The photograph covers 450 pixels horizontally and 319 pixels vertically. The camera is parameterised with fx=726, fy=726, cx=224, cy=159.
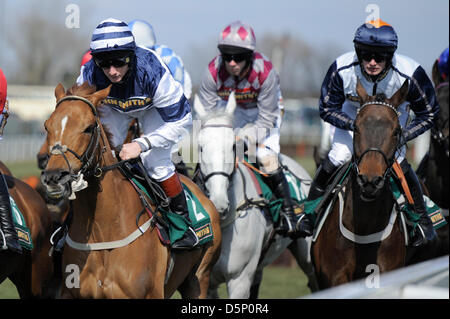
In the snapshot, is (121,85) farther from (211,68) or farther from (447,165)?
(447,165)

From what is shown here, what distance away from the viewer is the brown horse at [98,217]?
4.07m

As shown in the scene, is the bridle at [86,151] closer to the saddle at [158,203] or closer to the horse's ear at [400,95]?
the saddle at [158,203]

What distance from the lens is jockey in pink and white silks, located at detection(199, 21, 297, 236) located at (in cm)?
643

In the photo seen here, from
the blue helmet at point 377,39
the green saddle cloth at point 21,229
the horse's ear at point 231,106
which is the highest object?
the blue helmet at point 377,39

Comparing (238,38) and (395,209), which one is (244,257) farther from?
(238,38)

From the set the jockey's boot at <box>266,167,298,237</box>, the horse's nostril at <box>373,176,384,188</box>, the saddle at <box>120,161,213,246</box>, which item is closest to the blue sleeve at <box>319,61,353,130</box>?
the horse's nostril at <box>373,176,384,188</box>

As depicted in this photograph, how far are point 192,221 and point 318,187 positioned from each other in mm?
1218

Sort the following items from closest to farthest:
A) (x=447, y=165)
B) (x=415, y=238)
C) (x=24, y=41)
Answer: (x=415, y=238), (x=447, y=165), (x=24, y=41)

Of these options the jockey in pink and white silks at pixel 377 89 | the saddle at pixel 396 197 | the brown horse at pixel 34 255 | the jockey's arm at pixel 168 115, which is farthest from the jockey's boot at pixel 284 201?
the brown horse at pixel 34 255

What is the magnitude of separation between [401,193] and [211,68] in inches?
86.0

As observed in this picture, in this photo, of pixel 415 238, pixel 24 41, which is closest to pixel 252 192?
pixel 415 238

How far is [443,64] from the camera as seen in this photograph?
26.5 feet

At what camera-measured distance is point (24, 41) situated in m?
44.6

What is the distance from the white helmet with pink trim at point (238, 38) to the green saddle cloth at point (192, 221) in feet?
5.17
